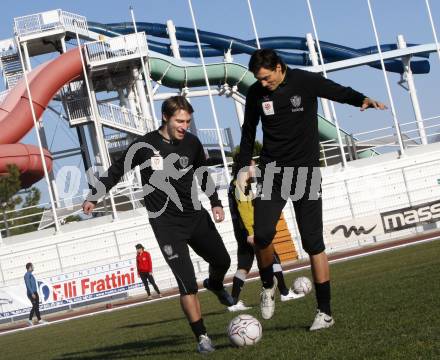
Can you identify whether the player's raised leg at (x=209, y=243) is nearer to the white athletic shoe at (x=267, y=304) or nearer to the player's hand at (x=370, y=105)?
the white athletic shoe at (x=267, y=304)

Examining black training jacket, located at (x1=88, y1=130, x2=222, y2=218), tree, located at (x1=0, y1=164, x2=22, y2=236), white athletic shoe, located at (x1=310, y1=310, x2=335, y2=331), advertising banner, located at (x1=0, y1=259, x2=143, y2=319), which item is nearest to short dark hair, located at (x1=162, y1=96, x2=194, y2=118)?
black training jacket, located at (x1=88, y1=130, x2=222, y2=218)

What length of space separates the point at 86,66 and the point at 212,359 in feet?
106

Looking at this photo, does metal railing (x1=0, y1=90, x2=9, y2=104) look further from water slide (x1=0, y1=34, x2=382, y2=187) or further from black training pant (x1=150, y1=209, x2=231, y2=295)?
black training pant (x1=150, y1=209, x2=231, y2=295)

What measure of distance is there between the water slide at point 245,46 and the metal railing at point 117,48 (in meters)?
A: 6.93

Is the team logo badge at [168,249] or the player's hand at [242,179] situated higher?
the player's hand at [242,179]

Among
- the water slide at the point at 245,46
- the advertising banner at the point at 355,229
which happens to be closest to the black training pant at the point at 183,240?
the advertising banner at the point at 355,229

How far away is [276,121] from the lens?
8.02 m

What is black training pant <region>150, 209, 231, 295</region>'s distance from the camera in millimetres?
8414

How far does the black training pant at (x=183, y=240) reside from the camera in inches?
331

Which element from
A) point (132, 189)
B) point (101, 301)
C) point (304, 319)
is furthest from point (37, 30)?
point (304, 319)

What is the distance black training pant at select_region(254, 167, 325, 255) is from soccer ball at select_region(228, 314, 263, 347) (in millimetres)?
748

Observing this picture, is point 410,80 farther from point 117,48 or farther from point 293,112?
point 293,112

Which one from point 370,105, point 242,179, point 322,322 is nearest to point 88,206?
point 242,179

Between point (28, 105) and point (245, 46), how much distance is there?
15337mm
